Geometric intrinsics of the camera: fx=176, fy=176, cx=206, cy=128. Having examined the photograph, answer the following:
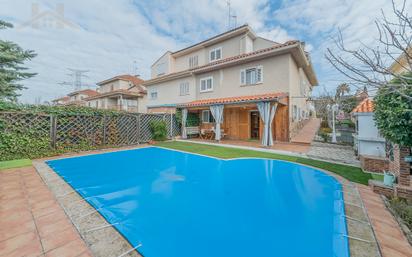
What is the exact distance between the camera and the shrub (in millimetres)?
14117

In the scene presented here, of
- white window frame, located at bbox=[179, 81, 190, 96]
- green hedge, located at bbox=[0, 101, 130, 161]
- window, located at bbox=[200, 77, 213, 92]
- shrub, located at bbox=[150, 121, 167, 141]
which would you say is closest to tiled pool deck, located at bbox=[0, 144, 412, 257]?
green hedge, located at bbox=[0, 101, 130, 161]

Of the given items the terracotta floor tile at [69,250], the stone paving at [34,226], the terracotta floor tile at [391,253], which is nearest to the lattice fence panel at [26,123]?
the stone paving at [34,226]

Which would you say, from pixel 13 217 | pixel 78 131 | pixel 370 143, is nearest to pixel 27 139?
pixel 78 131

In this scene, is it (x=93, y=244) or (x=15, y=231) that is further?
(x=15, y=231)

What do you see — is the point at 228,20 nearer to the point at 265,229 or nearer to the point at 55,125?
the point at 55,125

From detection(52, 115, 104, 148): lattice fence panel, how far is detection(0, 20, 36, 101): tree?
5.95 metres

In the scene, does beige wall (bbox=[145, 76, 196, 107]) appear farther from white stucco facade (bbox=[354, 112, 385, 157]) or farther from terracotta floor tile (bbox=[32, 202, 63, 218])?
terracotta floor tile (bbox=[32, 202, 63, 218])

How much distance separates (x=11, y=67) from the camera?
13602 mm

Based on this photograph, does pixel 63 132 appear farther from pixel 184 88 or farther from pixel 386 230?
pixel 386 230

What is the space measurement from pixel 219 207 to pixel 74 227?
2.78m

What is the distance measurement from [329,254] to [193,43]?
68.9 ft

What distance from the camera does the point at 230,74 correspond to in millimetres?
15594

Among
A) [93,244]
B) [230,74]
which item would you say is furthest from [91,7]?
[93,244]

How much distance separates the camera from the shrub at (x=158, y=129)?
46.3ft
